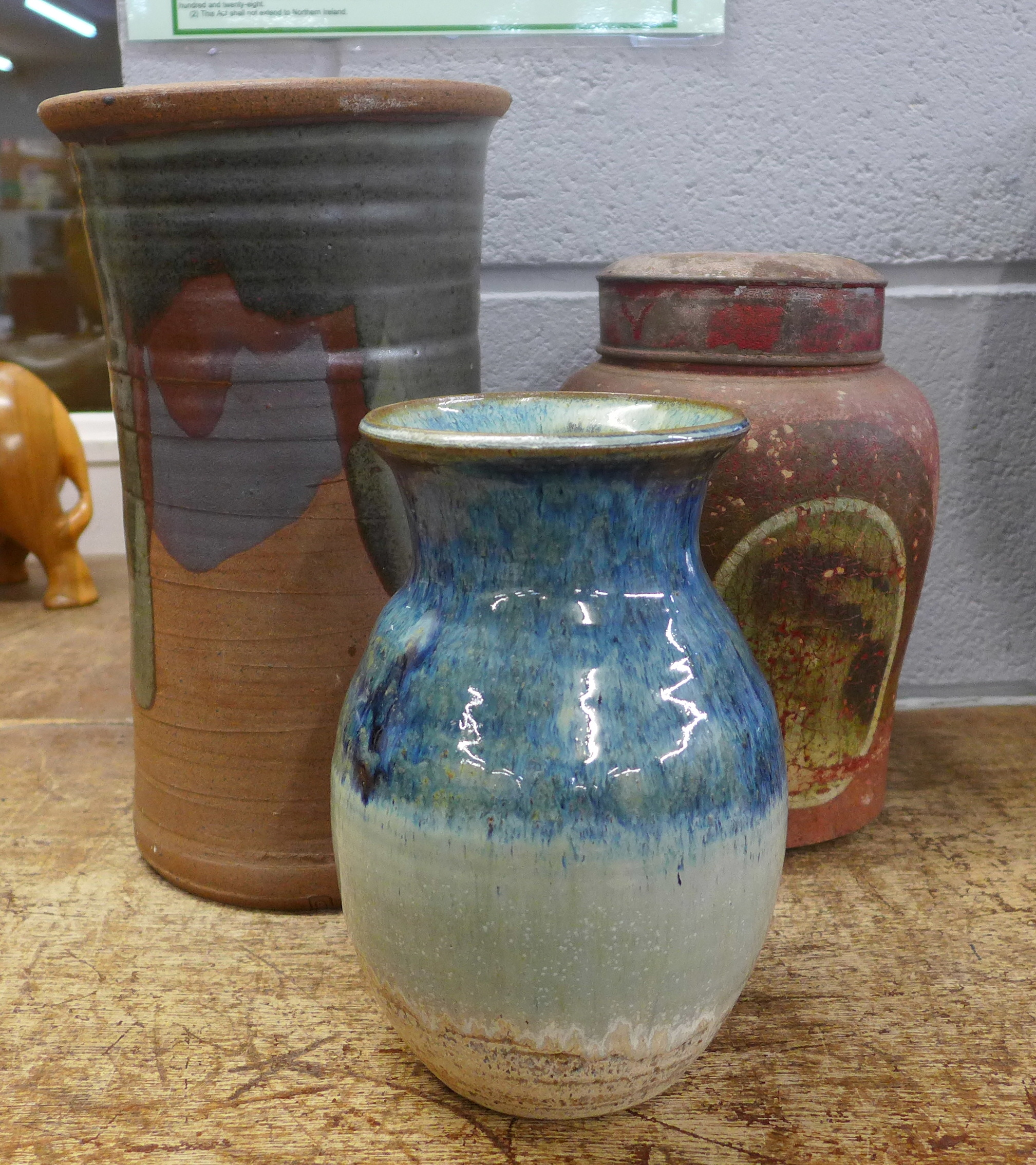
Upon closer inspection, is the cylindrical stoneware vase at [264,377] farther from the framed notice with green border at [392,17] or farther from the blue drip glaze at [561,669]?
the framed notice with green border at [392,17]

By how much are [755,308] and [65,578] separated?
100 centimetres

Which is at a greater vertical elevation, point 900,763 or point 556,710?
point 556,710

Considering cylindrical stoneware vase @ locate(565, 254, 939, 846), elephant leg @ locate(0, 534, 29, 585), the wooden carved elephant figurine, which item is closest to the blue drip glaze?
cylindrical stoneware vase @ locate(565, 254, 939, 846)

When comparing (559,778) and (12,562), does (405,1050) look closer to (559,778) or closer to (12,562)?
(559,778)

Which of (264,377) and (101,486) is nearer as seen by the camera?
(264,377)

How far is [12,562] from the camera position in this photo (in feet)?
5.12

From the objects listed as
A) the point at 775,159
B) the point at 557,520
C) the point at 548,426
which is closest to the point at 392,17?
the point at 775,159

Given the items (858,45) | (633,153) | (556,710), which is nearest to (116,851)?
(556,710)

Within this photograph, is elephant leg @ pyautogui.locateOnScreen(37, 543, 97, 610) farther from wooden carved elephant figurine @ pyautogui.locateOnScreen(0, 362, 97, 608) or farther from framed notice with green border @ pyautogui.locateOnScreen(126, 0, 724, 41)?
framed notice with green border @ pyautogui.locateOnScreen(126, 0, 724, 41)

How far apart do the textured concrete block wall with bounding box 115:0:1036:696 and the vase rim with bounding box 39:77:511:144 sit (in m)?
0.36

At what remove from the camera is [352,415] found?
75 cm

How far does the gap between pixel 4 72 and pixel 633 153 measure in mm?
1046

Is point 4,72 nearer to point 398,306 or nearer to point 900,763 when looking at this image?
point 398,306

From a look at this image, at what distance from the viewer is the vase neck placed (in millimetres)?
555
